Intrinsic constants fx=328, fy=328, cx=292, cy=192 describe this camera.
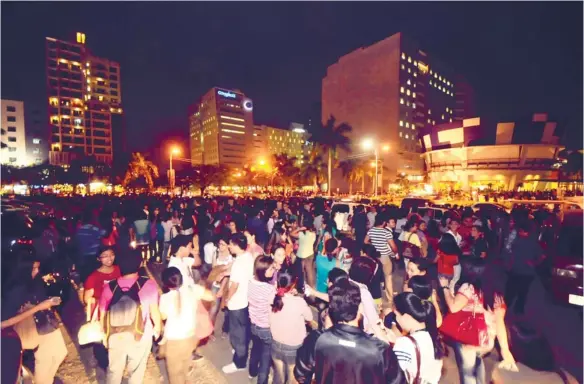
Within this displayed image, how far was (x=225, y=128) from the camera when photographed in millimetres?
160000

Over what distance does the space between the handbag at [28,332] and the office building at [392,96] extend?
289 feet

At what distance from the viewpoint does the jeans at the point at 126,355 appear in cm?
326

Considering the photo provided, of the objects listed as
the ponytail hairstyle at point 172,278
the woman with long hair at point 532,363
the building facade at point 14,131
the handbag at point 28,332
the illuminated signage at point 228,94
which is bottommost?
the woman with long hair at point 532,363

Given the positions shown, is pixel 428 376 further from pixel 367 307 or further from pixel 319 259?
pixel 319 259

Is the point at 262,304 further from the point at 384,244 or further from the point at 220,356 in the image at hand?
the point at 384,244

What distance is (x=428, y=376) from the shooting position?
8.52 ft

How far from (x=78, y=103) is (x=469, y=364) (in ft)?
379

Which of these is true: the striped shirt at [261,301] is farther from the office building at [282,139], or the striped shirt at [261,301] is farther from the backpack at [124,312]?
the office building at [282,139]

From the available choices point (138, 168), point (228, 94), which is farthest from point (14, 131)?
point (228, 94)

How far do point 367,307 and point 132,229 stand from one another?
7842 mm

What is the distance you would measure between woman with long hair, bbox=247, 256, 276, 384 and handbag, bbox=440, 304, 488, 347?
1936mm

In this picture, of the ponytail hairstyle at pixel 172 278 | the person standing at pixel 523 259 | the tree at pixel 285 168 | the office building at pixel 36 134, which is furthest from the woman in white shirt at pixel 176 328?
the office building at pixel 36 134

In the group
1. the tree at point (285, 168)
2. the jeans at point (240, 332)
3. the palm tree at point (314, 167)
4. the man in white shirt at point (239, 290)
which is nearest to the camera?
the man in white shirt at point (239, 290)

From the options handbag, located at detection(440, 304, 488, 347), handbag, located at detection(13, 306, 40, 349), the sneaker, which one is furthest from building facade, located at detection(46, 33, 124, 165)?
handbag, located at detection(440, 304, 488, 347)
